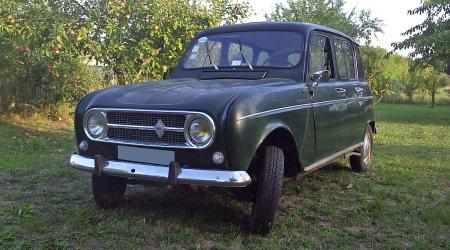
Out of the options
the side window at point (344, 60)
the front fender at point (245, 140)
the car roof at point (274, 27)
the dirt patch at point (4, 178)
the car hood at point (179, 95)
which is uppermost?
the car roof at point (274, 27)

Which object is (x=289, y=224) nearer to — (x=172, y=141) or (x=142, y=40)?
(x=172, y=141)

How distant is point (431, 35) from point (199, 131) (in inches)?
506

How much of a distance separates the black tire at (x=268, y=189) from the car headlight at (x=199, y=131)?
55 cm

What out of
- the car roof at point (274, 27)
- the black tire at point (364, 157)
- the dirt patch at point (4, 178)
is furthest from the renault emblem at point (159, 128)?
the black tire at point (364, 157)

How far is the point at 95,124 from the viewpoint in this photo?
13.9 ft

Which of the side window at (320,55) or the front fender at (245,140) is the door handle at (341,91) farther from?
the front fender at (245,140)

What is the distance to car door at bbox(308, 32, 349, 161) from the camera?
4.95 m

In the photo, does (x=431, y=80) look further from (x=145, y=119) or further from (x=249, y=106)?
(x=145, y=119)

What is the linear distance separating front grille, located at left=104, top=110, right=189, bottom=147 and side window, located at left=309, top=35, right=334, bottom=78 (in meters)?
1.76

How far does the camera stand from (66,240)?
153 inches

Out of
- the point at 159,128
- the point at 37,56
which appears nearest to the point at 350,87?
the point at 159,128

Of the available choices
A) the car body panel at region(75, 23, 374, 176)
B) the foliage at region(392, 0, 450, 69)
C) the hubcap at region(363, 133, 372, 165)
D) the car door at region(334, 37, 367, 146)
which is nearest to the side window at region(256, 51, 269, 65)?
the car body panel at region(75, 23, 374, 176)

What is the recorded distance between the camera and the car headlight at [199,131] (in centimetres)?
368

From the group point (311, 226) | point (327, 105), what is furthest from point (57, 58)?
point (311, 226)
